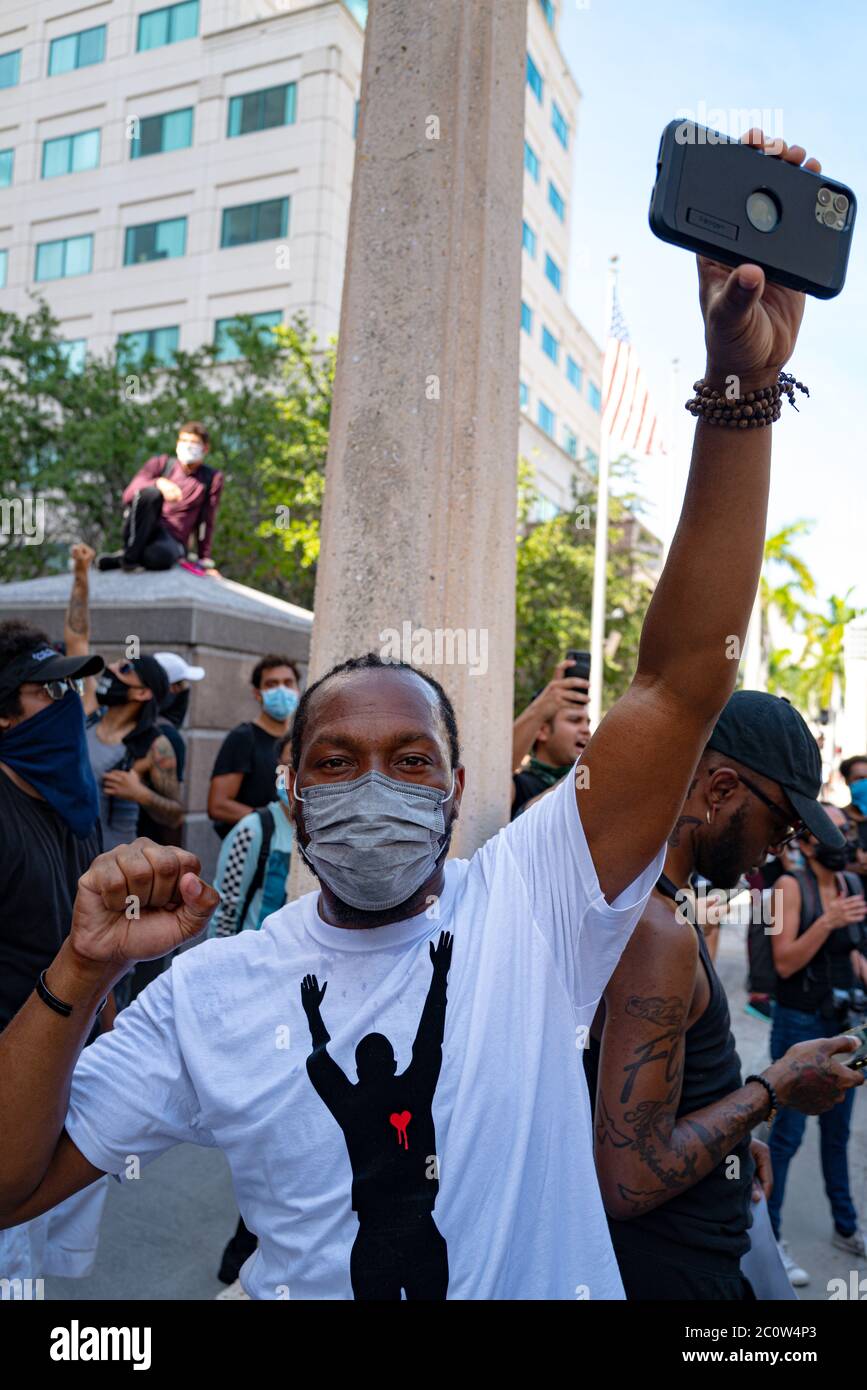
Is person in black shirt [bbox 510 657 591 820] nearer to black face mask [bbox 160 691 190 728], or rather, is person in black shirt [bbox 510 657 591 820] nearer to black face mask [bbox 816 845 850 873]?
black face mask [bbox 816 845 850 873]

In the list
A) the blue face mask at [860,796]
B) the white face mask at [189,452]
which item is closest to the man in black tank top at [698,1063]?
the blue face mask at [860,796]

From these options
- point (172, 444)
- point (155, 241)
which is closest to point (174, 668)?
point (172, 444)

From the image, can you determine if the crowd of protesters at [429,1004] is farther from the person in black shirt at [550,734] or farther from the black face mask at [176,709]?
the black face mask at [176,709]

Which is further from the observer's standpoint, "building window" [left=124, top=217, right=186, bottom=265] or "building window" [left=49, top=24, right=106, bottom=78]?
"building window" [left=124, top=217, right=186, bottom=265]

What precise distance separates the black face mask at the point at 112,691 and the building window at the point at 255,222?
27.3 metres

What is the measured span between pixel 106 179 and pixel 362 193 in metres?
33.0

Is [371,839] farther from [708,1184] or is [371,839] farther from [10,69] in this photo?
[10,69]

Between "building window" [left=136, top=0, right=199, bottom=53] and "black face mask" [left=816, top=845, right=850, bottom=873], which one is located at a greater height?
"building window" [left=136, top=0, right=199, bottom=53]

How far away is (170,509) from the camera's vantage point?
8281 mm

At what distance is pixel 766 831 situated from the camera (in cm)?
212

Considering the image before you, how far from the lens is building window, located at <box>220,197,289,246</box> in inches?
1141

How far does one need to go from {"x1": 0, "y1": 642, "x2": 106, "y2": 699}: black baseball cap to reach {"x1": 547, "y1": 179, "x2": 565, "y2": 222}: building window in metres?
38.2

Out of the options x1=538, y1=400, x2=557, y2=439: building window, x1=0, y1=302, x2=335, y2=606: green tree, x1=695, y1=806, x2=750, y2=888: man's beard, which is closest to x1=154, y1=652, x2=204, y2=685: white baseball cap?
x1=695, y1=806, x2=750, y2=888: man's beard

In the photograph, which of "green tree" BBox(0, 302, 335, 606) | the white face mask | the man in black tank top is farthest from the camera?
"green tree" BBox(0, 302, 335, 606)
